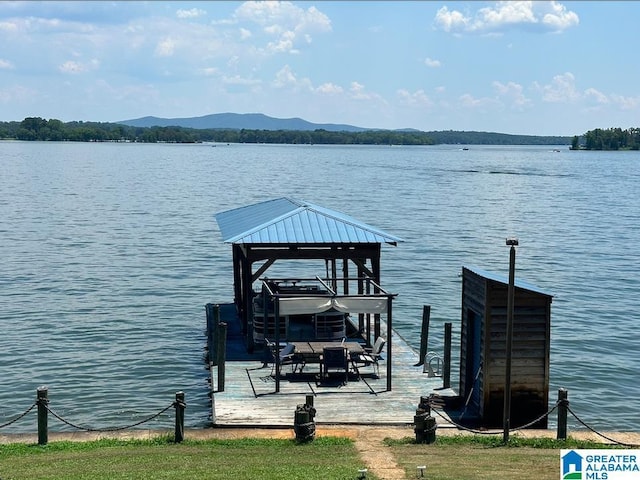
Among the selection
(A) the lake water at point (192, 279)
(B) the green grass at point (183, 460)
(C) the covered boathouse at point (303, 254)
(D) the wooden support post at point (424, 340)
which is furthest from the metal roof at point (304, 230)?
(B) the green grass at point (183, 460)

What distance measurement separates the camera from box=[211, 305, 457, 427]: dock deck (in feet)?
61.5

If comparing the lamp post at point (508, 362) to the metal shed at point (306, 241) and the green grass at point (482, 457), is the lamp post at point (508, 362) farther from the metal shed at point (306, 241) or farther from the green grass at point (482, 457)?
the metal shed at point (306, 241)

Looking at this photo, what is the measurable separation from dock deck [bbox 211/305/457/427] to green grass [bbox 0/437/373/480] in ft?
6.36

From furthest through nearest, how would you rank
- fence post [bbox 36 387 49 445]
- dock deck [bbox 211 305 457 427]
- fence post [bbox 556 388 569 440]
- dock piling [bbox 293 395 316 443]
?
dock deck [bbox 211 305 457 427] < fence post [bbox 556 388 569 440] < fence post [bbox 36 387 49 445] < dock piling [bbox 293 395 316 443]

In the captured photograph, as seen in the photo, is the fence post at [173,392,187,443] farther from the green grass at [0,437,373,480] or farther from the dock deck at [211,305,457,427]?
the dock deck at [211,305,457,427]

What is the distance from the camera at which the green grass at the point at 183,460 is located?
1431cm

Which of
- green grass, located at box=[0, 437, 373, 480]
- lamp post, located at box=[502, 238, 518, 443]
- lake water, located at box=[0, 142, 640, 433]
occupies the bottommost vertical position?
lake water, located at box=[0, 142, 640, 433]

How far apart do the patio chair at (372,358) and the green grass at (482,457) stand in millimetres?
5249

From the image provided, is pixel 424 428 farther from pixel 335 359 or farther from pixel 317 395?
A: pixel 335 359

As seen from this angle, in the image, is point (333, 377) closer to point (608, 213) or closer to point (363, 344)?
point (363, 344)

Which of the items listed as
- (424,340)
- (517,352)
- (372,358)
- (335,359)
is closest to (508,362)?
(517,352)

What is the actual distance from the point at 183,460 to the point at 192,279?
28895 millimetres

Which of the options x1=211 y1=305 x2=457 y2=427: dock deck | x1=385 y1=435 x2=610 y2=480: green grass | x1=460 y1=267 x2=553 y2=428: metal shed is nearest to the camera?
x1=385 y1=435 x2=610 y2=480: green grass

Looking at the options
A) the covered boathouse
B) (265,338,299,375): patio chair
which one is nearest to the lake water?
(265,338,299,375): patio chair
